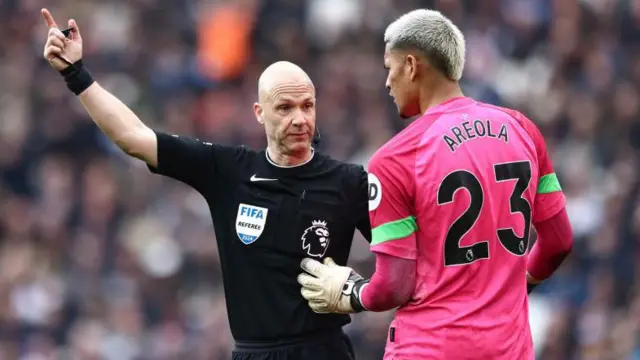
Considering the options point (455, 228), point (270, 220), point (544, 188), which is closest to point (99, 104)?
point (270, 220)

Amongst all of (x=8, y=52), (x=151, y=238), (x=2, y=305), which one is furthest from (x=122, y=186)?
(x=8, y=52)

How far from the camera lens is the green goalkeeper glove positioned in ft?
22.7

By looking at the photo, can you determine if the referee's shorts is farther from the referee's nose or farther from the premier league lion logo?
the referee's nose

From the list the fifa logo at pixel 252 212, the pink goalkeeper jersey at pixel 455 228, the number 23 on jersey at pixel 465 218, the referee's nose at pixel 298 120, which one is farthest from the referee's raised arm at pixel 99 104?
the number 23 on jersey at pixel 465 218

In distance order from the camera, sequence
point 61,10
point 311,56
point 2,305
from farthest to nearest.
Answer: point 61,10 → point 311,56 → point 2,305

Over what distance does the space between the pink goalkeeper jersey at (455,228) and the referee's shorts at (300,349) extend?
0.80m

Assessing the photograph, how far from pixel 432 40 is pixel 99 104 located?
171cm

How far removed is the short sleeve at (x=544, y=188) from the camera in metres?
6.86

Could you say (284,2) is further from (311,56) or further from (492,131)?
(492,131)

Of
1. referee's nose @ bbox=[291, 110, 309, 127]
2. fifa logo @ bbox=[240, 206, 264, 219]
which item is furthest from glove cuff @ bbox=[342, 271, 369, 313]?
referee's nose @ bbox=[291, 110, 309, 127]

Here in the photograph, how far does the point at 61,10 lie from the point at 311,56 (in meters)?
3.69

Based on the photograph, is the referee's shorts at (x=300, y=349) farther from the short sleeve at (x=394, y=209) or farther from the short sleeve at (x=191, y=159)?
the short sleeve at (x=394, y=209)

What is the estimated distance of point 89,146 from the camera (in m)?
17.1

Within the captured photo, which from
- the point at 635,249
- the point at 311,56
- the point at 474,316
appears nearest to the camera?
the point at 474,316
